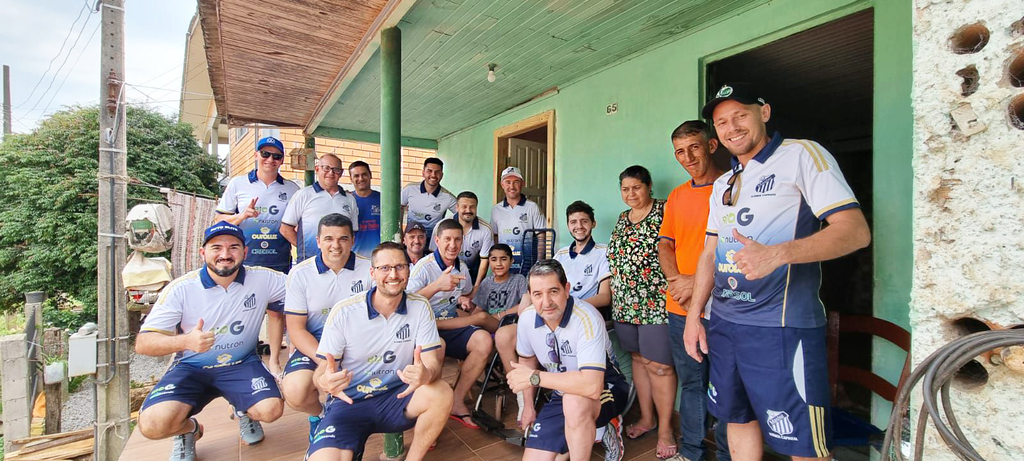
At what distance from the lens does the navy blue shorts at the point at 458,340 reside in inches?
121

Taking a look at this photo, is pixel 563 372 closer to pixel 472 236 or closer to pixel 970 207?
pixel 970 207

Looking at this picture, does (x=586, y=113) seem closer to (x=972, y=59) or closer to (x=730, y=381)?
(x=730, y=381)

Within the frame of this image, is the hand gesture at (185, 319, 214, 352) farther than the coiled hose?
Yes

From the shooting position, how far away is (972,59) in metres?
0.93

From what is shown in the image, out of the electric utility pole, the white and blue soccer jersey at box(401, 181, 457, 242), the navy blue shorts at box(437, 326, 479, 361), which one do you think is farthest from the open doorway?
the electric utility pole

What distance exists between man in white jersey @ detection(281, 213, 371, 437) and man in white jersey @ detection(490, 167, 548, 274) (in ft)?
4.74

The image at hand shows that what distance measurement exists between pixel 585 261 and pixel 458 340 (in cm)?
105

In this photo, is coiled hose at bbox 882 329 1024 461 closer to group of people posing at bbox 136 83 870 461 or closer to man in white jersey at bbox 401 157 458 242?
group of people posing at bbox 136 83 870 461

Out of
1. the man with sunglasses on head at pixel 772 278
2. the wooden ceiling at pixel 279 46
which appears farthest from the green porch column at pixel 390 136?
the man with sunglasses on head at pixel 772 278

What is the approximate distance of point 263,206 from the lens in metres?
3.60

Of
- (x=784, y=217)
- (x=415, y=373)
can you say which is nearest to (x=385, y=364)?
(x=415, y=373)

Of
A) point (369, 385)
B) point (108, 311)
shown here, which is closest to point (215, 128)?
point (108, 311)

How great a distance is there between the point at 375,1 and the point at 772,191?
95.8 inches

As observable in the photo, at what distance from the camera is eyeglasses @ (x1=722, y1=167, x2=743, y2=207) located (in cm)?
174
